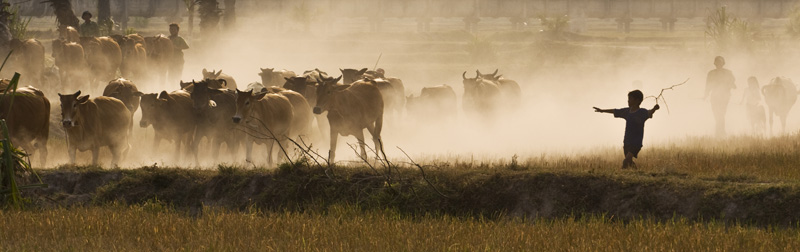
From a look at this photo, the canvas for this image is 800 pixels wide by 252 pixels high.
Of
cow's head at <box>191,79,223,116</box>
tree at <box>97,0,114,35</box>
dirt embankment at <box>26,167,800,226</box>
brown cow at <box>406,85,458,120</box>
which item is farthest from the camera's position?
tree at <box>97,0,114,35</box>

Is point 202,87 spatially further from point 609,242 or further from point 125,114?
point 609,242

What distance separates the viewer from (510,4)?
271 ft

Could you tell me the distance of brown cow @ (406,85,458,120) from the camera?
36.4m

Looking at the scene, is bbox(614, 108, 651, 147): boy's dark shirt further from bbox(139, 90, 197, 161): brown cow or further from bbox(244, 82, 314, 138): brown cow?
bbox(139, 90, 197, 161): brown cow

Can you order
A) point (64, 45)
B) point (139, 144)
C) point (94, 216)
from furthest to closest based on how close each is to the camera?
point (64, 45) → point (139, 144) → point (94, 216)

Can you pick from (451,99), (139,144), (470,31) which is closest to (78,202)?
(139,144)

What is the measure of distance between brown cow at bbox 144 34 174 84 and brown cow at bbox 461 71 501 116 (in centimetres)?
921

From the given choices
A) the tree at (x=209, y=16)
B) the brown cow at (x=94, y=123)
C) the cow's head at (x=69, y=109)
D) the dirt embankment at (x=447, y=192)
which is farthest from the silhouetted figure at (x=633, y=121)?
the tree at (x=209, y=16)

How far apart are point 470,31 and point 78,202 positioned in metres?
66.0

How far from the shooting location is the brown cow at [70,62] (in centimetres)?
3334

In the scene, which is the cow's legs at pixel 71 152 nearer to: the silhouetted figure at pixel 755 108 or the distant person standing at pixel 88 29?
the distant person standing at pixel 88 29

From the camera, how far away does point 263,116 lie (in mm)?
23125

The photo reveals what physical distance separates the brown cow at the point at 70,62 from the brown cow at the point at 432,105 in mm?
9319

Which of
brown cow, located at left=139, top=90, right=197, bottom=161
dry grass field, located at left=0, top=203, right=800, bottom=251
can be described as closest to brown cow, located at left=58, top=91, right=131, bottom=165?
brown cow, located at left=139, top=90, right=197, bottom=161
